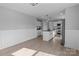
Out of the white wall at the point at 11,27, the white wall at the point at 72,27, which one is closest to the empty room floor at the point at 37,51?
the white wall at the point at 72,27

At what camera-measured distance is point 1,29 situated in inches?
159

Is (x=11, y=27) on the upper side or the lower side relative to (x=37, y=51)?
upper

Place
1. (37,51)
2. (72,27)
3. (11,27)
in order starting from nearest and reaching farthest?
1. (37,51)
2. (72,27)
3. (11,27)

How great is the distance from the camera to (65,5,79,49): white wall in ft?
13.1

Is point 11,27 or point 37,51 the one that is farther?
point 11,27

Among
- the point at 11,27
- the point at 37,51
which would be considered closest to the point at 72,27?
the point at 37,51

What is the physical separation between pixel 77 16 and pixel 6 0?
13.2 ft

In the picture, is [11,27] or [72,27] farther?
[11,27]

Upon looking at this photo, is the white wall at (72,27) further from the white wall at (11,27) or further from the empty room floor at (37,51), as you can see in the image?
the white wall at (11,27)

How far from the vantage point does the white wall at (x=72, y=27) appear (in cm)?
398

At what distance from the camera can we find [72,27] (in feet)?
13.4

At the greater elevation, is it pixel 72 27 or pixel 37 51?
pixel 72 27

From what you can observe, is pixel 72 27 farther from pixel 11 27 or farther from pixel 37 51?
pixel 11 27

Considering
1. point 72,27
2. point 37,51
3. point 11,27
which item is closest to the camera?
point 37,51
